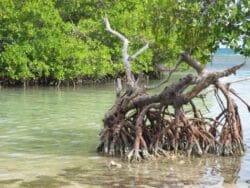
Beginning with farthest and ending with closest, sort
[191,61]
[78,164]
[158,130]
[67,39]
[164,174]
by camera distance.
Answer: [67,39] → [158,130] → [78,164] → [164,174] → [191,61]

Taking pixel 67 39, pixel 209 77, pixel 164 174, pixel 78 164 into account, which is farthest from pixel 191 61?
pixel 67 39

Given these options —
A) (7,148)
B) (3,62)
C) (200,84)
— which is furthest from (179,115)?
(3,62)

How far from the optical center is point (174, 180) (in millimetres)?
7500

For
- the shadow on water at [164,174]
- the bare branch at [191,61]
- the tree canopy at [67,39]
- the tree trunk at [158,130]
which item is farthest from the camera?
the tree canopy at [67,39]

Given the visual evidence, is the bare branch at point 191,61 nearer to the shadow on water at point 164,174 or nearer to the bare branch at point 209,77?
the bare branch at point 209,77

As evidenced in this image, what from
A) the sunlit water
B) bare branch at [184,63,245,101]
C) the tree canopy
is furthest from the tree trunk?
the tree canopy

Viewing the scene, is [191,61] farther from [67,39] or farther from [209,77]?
[67,39]

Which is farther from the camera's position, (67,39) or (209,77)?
(67,39)

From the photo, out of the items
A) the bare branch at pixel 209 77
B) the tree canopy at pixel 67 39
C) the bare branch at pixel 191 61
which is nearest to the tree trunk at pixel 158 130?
the bare branch at pixel 209 77

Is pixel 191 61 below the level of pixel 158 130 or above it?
above

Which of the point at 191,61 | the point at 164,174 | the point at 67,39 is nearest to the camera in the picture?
the point at 191,61

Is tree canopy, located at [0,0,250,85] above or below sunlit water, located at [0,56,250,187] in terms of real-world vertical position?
above

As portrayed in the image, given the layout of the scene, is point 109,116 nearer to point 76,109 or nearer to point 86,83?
point 76,109

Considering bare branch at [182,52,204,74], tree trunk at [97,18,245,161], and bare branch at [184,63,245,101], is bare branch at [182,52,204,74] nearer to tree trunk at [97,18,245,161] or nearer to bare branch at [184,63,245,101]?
bare branch at [184,63,245,101]
